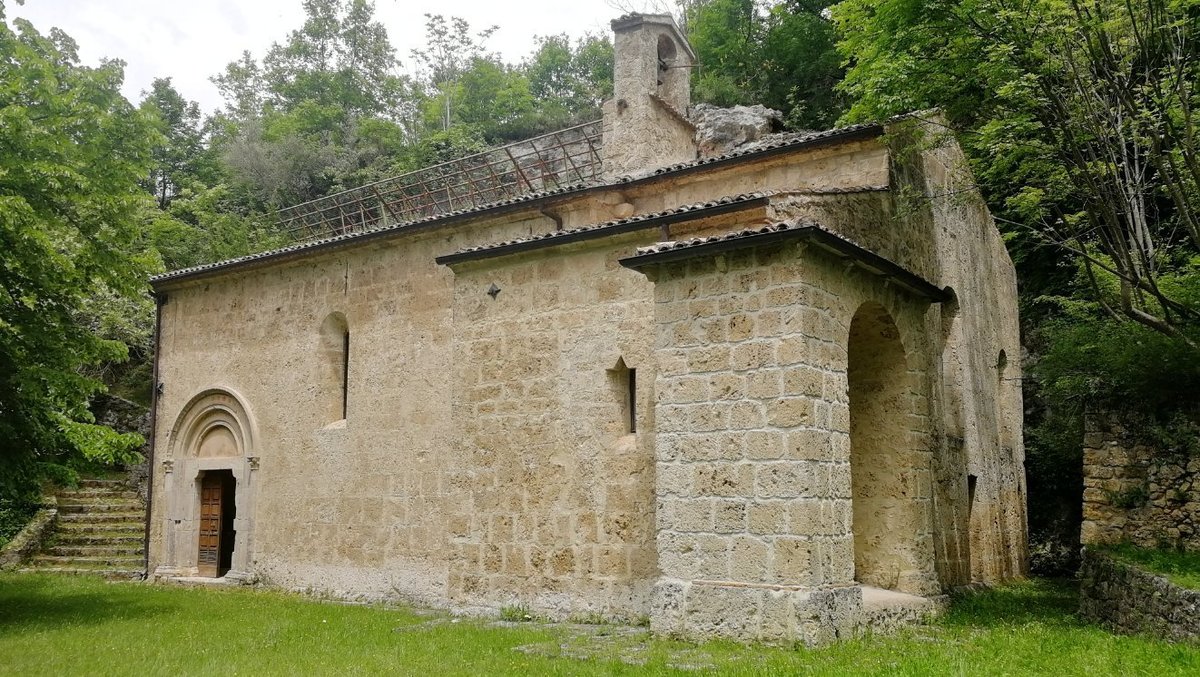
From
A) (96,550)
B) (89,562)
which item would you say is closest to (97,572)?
(89,562)

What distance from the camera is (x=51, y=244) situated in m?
10.6

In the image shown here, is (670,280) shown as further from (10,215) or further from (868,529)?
(10,215)

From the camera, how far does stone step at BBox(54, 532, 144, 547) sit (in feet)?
58.7

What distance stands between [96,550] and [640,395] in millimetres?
12878

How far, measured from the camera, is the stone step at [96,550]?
17.4 m

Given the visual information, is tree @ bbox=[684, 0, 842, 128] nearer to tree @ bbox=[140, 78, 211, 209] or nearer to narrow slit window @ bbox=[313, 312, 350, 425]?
narrow slit window @ bbox=[313, 312, 350, 425]

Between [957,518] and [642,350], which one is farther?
[957,518]

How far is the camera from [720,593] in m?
7.67

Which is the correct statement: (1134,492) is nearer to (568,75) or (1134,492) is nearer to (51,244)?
(51,244)

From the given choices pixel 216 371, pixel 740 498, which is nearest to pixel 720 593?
pixel 740 498

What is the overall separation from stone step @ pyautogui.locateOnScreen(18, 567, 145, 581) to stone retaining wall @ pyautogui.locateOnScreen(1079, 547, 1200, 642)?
48.2 ft

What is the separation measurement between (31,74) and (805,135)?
939 centimetres

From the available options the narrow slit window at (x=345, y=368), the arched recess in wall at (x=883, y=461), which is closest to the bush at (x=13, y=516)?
the narrow slit window at (x=345, y=368)

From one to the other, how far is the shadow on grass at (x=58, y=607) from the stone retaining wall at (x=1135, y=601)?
10.9 m
